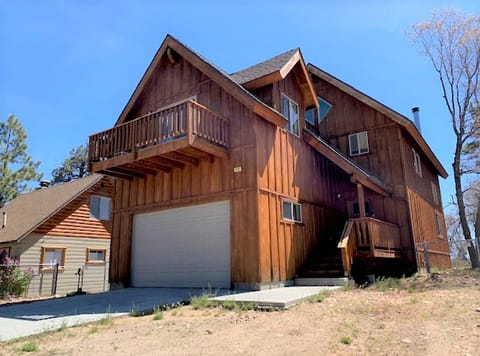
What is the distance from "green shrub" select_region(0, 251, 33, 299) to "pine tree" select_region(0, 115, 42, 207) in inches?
441

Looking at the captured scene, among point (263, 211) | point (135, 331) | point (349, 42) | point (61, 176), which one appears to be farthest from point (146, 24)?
point (61, 176)

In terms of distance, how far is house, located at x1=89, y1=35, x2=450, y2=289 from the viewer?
416 inches

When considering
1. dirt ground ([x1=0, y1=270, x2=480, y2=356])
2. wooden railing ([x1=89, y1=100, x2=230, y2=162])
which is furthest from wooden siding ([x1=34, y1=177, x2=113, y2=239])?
dirt ground ([x1=0, y1=270, x2=480, y2=356])

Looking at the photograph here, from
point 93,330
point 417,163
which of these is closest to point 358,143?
point 417,163

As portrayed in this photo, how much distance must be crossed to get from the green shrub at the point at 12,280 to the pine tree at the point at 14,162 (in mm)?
11201

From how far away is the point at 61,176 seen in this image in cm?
4222

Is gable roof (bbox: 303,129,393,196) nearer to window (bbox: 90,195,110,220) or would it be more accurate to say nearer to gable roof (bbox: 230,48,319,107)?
gable roof (bbox: 230,48,319,107)

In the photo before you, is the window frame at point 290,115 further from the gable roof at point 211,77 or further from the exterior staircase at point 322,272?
the exterior staircase at point 322,272

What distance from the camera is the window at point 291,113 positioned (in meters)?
13.3

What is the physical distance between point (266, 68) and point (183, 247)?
22.8 feet

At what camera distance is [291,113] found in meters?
13.7

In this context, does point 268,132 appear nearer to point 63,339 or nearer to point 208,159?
point 208,159

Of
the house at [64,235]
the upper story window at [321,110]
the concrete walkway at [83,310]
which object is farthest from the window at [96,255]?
the upper story window at [321,110]

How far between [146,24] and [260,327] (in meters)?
9.69
